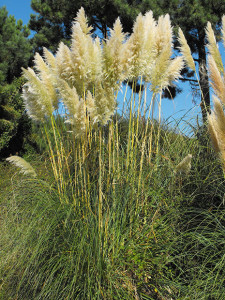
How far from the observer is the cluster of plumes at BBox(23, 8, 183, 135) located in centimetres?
247

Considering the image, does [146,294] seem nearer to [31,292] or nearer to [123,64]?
[31,292]

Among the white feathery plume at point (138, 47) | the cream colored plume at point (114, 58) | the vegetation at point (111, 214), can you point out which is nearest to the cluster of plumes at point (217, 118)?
the vegetation at point (111, 214)

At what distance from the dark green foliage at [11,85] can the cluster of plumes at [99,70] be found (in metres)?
7.85

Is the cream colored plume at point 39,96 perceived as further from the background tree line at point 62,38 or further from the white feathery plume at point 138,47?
the background tree line at point 62,38

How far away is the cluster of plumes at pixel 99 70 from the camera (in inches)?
97.3

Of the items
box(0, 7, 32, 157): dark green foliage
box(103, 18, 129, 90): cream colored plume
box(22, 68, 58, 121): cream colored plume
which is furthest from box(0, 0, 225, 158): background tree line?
box(103, 18, 129, 90): cream colored plume

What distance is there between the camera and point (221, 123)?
2227 millimetres

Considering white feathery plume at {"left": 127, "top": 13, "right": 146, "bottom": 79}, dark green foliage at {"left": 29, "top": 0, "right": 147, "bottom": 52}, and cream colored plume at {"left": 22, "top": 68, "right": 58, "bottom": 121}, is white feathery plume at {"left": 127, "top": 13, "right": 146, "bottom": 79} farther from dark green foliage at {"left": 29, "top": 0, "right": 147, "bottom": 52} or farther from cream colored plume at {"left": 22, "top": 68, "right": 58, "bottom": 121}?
dark green foliage at {"left": 29, "top": 0, "right": 147, "bottom": 52}

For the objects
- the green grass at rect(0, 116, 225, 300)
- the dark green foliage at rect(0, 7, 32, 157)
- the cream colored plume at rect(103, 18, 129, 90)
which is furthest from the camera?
the dark green foliage at rect(0, 7, 32, 157)

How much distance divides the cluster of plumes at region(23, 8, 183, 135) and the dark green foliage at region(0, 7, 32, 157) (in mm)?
7851

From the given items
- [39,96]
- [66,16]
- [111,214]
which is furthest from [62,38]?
[111,214]

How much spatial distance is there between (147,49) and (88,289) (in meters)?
1.81

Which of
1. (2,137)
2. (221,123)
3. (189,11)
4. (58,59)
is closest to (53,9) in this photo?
(189,11)

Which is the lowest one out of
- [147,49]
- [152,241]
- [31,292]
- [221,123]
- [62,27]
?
[31,292]
